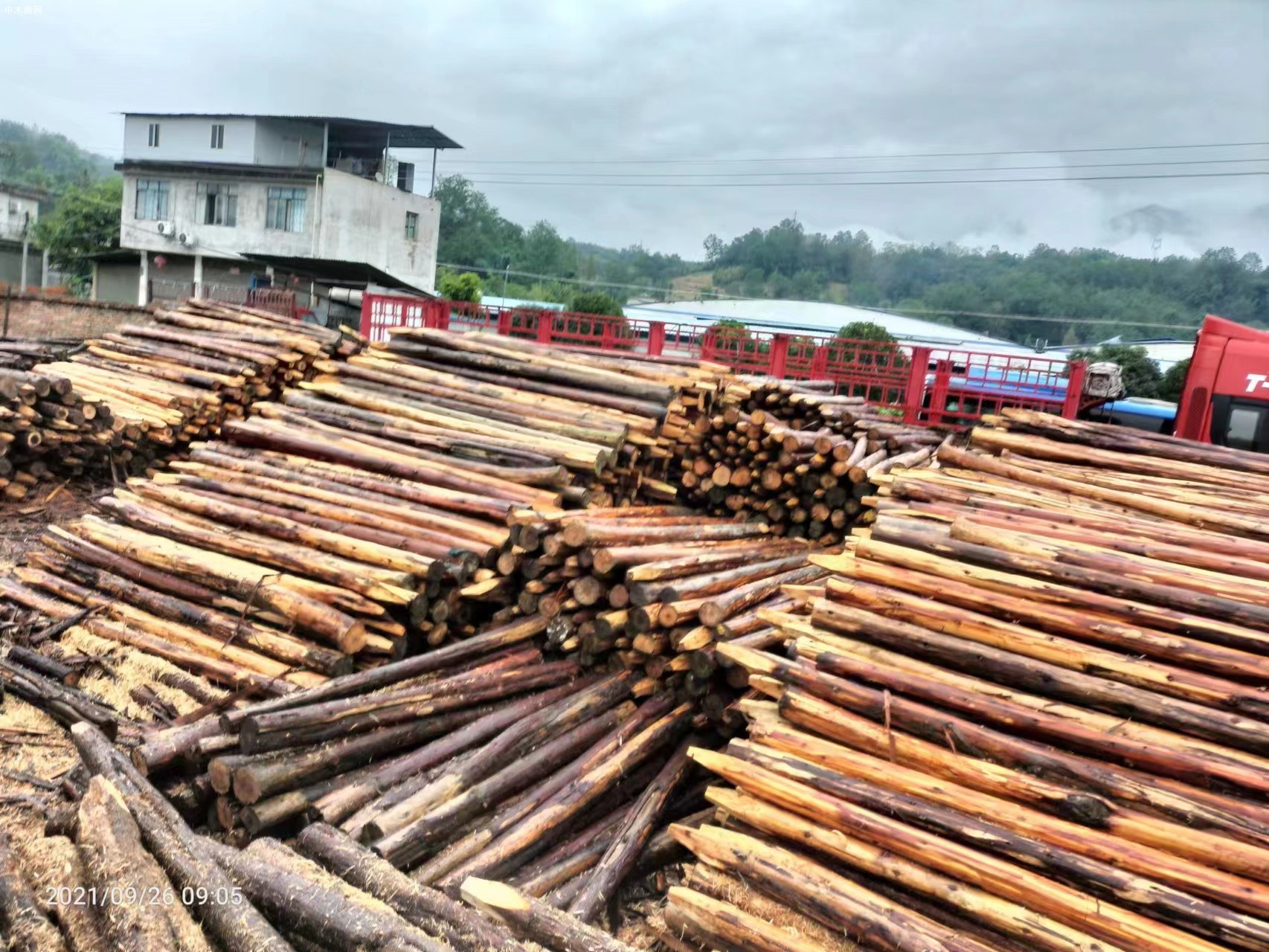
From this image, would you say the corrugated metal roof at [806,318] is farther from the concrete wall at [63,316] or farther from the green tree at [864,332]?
the concrete wall at [63,316]

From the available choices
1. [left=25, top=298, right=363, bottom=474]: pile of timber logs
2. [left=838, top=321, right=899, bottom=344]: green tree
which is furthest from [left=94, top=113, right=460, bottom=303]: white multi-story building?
[left=25, top=298, right=363, bottom=474]: pile of timber logs

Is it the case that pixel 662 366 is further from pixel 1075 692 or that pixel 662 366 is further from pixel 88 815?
pixel 88 815

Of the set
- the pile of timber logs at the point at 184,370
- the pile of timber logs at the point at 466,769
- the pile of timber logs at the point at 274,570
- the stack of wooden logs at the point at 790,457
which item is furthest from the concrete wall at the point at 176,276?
the pile of timber logs at the point at 466,769

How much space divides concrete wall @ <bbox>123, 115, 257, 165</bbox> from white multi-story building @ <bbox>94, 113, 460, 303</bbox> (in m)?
0.04

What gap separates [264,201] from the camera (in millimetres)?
31969

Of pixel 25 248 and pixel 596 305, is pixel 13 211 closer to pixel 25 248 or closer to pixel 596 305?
pixel 25 248

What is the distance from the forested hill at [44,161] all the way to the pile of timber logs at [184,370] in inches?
1951

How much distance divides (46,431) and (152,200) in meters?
28.5

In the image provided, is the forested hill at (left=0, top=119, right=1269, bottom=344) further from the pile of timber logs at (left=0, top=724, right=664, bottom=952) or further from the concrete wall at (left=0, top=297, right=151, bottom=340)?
the pile of timber logs at (left=0, top=724, right=664, bottom=952)

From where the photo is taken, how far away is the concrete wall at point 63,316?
77.4 ft

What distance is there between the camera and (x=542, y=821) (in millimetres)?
5020

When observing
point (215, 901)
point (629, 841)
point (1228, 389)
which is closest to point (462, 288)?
point (1228, 389)

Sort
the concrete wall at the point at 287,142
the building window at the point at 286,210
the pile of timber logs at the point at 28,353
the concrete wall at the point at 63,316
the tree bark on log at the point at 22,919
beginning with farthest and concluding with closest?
the concrete wall at the point at 287,142, the building window at the point at 286,210, the concrete wall at the point at 63,316, the pile of timber logs at the point at 28,353, the tree bark on log at the point at 22,919

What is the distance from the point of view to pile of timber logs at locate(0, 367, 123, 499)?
9805mm
